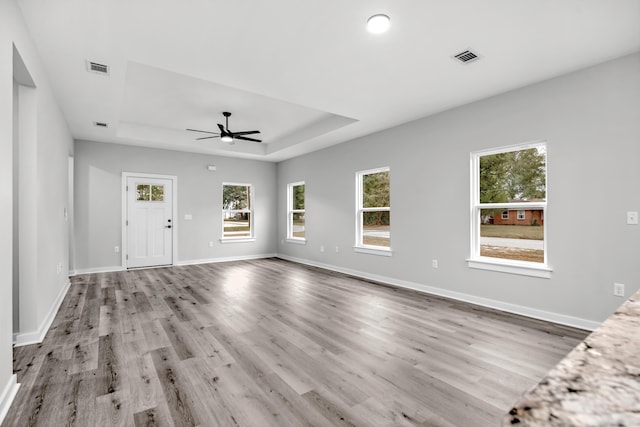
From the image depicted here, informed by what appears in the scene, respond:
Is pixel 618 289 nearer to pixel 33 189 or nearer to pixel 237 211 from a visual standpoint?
pixel 33 189

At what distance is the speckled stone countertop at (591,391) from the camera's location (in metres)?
0.34

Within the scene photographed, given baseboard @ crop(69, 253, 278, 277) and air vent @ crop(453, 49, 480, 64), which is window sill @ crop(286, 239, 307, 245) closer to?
baseboard @ crop(69, 253, 278, 277)

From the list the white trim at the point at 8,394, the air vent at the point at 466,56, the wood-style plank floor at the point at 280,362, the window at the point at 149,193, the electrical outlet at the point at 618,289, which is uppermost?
the air vent at the point at 466,56

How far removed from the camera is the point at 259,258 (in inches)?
324

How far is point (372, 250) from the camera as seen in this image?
18.6 feet

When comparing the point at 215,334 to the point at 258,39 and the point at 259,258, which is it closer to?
the point at 258,39

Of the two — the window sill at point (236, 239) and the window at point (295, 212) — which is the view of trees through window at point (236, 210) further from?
the window at point (295, 212)

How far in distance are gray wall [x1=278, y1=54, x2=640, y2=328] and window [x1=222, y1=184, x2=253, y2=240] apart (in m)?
3.72

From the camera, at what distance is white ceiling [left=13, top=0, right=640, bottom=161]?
2.40m

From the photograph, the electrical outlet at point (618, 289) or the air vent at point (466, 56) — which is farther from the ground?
the air vent at point (466, 56)

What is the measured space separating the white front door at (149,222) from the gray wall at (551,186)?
14.6ft

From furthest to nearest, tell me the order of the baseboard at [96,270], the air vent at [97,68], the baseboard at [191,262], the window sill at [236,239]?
the window sill at [236,239] < the baseboard at [191,262] < the baseboard at [96,270] < the air vent at [97,68]

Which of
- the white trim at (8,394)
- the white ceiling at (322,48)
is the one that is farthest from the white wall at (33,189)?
the white ceiling at (322,48)

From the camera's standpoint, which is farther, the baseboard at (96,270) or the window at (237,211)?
the window at (237,211)
